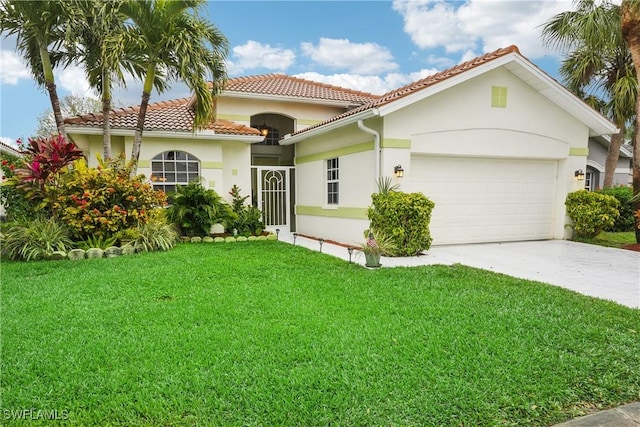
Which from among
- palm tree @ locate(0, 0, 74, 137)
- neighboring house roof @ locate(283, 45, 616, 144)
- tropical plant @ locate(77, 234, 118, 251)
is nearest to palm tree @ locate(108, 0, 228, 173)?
palm tree @ locate(0, 0, 74, 137)

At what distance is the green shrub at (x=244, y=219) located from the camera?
12.7 metres

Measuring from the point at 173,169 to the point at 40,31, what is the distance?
5.03m

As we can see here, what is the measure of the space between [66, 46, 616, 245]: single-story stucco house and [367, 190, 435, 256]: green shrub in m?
0.84

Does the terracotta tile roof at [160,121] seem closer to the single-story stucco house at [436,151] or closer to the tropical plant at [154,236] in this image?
the single-story stucco house at [436,151]

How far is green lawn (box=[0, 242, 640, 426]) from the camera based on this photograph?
3016 millimetres

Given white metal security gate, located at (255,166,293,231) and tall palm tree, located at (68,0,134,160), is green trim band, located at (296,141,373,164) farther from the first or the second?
tall palm tree, located at (68,0,134,160)

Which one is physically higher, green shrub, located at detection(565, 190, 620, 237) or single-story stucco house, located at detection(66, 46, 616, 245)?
single-story stucco house, located at detection(66, 46, 616, 245)

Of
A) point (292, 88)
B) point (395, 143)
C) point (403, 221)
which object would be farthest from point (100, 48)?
point (403, 221)

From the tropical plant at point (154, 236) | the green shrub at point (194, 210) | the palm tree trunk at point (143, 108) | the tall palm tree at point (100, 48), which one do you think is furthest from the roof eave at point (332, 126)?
the tall palm tree at point (100, 48)

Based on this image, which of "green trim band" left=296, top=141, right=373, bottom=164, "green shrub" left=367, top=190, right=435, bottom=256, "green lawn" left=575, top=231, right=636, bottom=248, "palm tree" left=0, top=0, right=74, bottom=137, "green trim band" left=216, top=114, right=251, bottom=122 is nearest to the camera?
"green shrub" left=367, top=190, right=435, bottom=256

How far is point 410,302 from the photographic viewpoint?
552 cm

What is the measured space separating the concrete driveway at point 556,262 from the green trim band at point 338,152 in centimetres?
283

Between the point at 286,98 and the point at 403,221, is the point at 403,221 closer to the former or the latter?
the point at 403,221

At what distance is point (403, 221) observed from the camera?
934 cm
